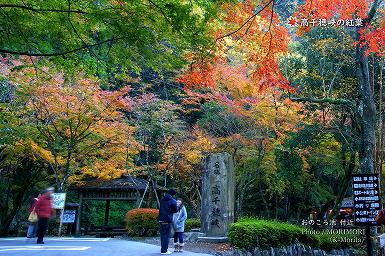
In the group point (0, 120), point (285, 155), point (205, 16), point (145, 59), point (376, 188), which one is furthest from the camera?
point (285, 155)

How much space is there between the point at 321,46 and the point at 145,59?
34.2 ft

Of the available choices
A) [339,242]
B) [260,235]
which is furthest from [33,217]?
[339,242]

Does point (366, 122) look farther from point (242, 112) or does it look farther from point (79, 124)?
point (79, 124)

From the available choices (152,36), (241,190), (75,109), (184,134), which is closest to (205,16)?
(152,36)

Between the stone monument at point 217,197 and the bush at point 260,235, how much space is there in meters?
1.12

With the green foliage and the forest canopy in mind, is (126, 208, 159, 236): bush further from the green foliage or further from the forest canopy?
the green foliage

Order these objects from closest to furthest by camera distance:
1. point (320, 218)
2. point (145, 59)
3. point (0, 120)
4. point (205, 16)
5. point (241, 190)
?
point (205, 16) → point (145, 59) → point (0, 120) → point (241, 190) → point (320, 218)

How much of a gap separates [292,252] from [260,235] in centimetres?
159

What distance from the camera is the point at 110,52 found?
639 cm

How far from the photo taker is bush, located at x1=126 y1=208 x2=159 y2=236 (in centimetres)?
1360

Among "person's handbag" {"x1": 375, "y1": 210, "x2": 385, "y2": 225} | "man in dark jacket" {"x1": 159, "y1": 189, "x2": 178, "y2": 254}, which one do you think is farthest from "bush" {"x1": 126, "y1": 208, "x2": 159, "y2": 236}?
"person's handbag" {"x1": 375, "y1": 210, "x2": 385, "y2": 225}

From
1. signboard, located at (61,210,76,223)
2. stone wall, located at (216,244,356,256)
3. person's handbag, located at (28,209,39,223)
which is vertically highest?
person's handbag, located at (28,209,39,223)

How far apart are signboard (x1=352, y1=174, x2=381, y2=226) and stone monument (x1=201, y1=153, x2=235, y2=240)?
176 inches

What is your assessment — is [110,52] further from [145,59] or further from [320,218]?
[320,218]
